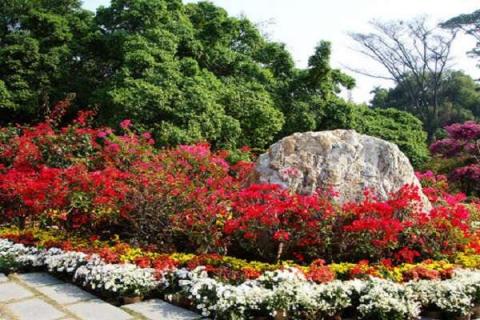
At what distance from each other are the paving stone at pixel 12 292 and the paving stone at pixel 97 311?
2.00 ft

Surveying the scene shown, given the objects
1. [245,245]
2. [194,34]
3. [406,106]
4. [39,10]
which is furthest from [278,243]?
[406,106]

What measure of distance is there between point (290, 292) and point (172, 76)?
779cm

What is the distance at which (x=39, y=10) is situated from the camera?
43.9 feet

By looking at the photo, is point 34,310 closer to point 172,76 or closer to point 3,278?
point 3,278

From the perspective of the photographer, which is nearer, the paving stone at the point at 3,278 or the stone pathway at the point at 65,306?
the stone pathway at the point at 65,306

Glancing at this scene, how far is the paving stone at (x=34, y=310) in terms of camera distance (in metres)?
4.08

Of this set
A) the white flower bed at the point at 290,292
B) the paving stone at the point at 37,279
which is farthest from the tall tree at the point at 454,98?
the paving stone at the point at 37,279

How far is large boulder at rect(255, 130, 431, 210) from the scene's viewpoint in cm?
641

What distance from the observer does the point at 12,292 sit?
4750mm

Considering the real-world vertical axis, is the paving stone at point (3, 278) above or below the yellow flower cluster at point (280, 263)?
below

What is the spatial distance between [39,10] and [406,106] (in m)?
26.2

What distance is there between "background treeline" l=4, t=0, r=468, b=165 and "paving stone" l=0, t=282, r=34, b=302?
571cm

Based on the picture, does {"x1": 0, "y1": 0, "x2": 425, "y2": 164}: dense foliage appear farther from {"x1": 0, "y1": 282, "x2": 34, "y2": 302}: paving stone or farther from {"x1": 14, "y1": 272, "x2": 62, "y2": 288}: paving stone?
{"x1": 0, "y1": 282, "x2": 34, "y2": 302}: paving stone

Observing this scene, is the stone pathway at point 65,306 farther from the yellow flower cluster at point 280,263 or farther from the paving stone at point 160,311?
the yellow flower cluster at point 280,263
